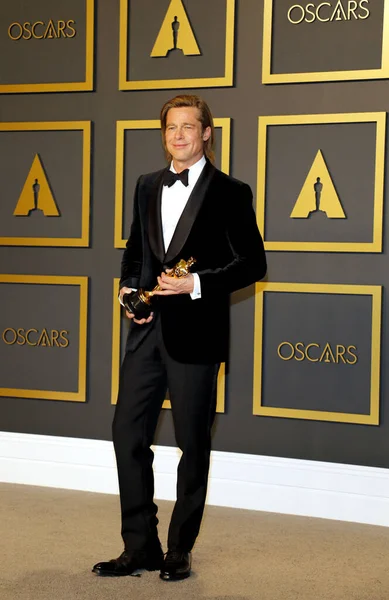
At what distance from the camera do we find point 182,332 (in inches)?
110

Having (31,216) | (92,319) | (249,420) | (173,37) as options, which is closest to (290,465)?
(249,420)

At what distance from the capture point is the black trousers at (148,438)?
2.84 meters

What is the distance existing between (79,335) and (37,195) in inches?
28.0

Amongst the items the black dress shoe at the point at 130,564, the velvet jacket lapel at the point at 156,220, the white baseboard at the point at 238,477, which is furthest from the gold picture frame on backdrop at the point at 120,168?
the black dress shoe at the point at 130,564

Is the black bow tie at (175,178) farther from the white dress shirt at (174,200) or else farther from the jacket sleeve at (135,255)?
the jacket sleeve at (135,255)

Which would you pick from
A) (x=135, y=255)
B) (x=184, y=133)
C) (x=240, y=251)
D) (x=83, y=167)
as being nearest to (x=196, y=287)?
(x=240, y=251)

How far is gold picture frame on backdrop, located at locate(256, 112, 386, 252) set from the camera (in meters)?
3.67

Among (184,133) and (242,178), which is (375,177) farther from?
(184,133)

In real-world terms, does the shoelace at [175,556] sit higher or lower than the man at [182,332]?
lower

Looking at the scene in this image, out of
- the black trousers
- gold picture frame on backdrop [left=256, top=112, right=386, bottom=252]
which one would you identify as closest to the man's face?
the black trousers

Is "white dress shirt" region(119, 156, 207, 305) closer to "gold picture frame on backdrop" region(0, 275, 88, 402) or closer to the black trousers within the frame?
the black trousers

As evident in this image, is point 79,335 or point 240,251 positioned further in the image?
point 79,335

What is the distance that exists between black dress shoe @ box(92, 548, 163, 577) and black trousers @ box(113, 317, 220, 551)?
3 cm

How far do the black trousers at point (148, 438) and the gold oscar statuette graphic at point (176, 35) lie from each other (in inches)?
64.2
